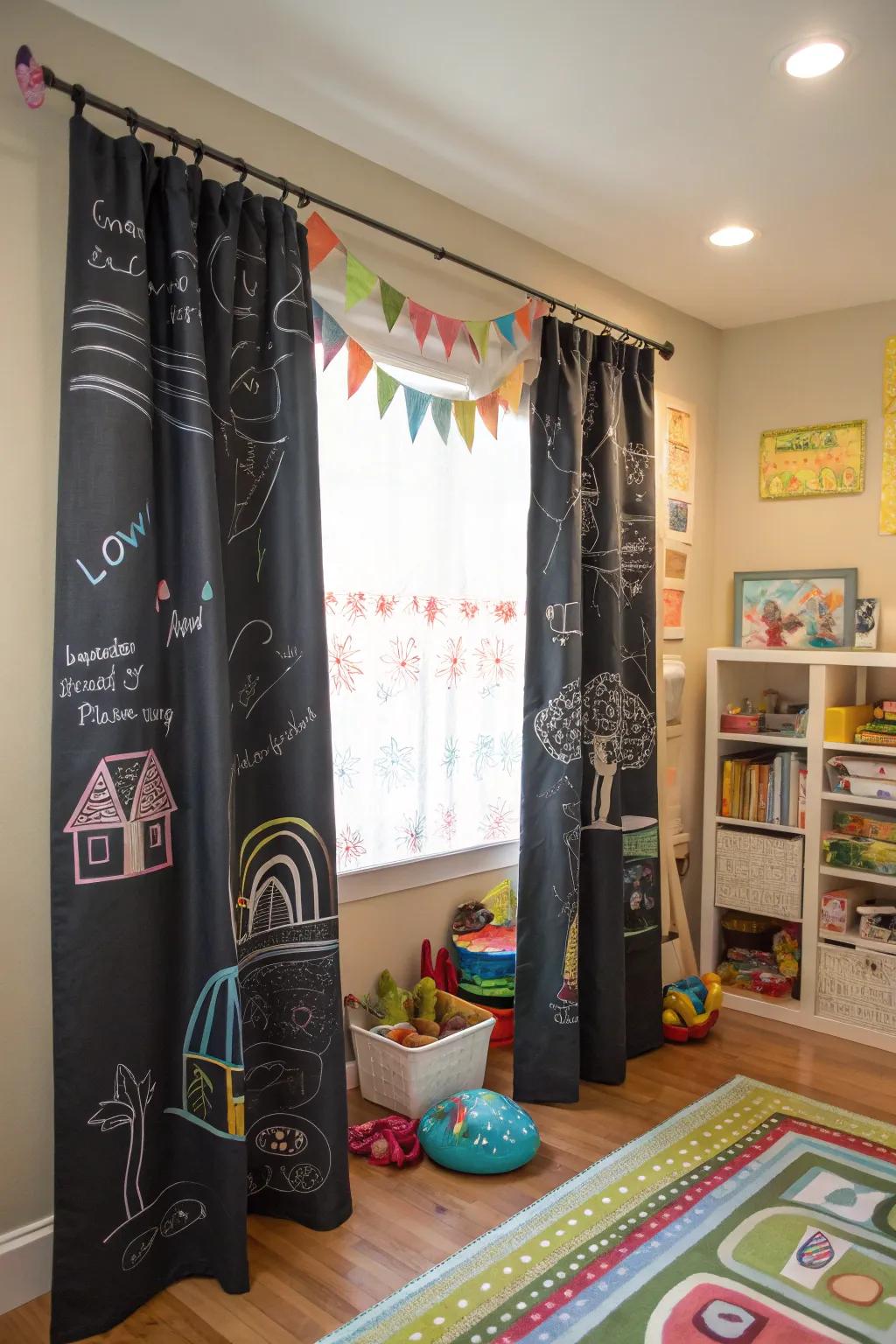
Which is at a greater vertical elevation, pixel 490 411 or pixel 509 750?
A: pixel 490 411

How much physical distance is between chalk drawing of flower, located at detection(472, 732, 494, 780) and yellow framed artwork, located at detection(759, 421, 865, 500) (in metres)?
1.65

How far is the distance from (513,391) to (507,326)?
0.23m

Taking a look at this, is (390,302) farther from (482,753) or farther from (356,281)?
(482,753)

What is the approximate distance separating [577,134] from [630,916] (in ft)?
7.42

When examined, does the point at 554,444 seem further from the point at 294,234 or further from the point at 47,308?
the point at 47,308

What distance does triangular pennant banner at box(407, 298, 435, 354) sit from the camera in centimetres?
262

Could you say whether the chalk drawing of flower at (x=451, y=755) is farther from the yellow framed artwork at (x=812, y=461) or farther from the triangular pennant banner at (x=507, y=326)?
the yellow framed artwork at (x=812, y=461)

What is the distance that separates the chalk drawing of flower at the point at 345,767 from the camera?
106 inches

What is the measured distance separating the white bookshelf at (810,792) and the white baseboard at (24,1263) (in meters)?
2.46

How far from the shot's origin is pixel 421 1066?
2.61m

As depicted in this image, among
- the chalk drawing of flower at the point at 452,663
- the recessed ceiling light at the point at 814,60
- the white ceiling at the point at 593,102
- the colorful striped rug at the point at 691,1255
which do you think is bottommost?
the colorful striped rug at the point at 691,1255

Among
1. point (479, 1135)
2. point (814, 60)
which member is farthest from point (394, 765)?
point (814, 60)

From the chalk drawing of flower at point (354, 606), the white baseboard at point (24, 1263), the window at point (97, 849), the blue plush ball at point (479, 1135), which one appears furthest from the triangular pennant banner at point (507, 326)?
the white baseboard at point (24, 1263)

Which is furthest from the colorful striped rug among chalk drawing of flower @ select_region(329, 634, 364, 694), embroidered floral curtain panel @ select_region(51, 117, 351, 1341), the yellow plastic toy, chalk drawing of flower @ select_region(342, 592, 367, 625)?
chalk drawing of flower @ select_region(342, 592, 367, 625)
